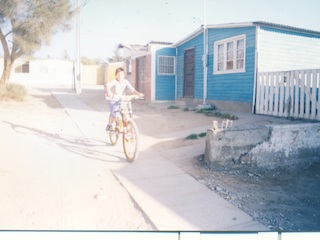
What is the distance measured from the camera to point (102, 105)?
6617mm

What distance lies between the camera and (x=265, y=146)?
12.0 feet

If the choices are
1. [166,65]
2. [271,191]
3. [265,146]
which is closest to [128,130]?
[265,146]

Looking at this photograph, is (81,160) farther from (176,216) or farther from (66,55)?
(176,216)

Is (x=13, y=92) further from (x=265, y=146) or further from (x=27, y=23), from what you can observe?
(x=265, y=146)

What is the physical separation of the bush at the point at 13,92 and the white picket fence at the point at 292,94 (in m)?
6.25

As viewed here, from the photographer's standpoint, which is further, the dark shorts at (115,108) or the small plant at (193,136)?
the small plant at (193,136)

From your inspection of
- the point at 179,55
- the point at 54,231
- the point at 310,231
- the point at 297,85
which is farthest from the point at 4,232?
the point at 179,55

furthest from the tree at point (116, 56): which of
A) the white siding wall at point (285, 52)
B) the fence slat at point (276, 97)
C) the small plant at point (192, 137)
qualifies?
the white siding wall at point (285, 52)

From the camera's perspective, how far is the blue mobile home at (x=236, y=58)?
7602 mm

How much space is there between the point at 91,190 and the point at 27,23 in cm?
426

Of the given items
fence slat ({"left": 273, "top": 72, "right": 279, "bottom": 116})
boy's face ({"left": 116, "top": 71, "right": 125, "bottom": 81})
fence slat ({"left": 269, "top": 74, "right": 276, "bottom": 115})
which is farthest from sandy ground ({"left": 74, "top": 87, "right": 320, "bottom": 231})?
fence slat ({"left": 269, "top": 74, "right": 276, "bottom": 115})

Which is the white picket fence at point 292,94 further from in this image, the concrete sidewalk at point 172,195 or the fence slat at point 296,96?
the concrete sidewalk at point 172,195

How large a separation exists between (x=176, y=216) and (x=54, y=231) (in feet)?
3.37

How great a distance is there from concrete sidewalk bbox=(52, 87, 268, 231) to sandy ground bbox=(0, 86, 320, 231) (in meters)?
0.12
